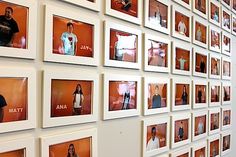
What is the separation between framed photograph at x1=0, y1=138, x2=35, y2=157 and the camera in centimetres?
84

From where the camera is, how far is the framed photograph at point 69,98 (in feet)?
3.18

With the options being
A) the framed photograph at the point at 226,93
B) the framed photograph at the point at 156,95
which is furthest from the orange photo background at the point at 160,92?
the framed photograph at the point at 226,93

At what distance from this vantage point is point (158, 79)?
5.19 feet

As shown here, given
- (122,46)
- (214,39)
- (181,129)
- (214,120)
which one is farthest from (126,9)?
(214,120)

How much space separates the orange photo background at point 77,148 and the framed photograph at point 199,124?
1060 millimetres

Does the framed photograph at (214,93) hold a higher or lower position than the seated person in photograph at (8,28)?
lower

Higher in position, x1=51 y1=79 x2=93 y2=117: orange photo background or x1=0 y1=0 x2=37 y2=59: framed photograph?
x1=0 y1=0 x2=37 y2=59: framed photograph

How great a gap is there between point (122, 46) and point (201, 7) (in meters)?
1.07

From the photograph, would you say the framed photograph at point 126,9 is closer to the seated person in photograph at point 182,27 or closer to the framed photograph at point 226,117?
the seated person in photograph at point 182,27

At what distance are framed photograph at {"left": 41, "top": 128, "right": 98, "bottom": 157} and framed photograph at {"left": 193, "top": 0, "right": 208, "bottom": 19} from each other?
1288mm

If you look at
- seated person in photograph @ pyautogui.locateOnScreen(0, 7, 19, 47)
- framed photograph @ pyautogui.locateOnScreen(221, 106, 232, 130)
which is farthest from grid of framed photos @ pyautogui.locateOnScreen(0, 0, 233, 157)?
framed photograph @ pyautogui.locateOnScreen(221, 106, 232, 130)

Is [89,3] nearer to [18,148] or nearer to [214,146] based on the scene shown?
[18,148]

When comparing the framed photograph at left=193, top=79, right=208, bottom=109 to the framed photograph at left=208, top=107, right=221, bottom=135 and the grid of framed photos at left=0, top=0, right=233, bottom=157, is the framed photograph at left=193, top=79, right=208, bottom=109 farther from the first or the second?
the framed photograph at left=208, top=107, right=221, bottom=135

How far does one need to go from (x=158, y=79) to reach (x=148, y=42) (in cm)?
22
